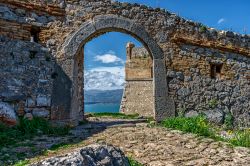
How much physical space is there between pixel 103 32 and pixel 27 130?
3.44 meters

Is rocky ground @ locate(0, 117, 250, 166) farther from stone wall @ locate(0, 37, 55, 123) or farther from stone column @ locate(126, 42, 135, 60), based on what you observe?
stone column @ locate(126, 42, 135, 60)

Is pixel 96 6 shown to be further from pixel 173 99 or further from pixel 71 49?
pixel 173 99

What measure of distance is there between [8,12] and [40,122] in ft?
8.91

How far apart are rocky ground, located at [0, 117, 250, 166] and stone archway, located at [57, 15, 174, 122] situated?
3.81ft

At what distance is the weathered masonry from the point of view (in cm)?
828

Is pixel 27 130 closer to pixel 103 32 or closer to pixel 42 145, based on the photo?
pixel 42 145

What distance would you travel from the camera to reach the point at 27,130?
772 cm

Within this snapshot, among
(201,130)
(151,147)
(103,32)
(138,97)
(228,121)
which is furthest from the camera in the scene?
(138,97)

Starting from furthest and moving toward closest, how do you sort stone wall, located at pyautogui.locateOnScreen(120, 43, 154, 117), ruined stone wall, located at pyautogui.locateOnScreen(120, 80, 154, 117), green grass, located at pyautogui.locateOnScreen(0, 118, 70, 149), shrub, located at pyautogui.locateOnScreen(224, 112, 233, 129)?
stone wall, located at pyautogui.locateOnScreen(120, 43, 154, 117)
ruined stone wall, located at pyautogui.locateOnScreen(120, 80, 154, 117)
shrub, located at pyautogui.locateOnScreen(224, 112, 233, 129)
green grass, located at pyautogui.locateOnScreen(0, 118, 70, 149)

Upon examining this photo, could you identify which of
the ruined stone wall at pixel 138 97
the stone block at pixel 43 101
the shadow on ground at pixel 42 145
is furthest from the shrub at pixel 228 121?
the ruined stone wall at pixel 138 97

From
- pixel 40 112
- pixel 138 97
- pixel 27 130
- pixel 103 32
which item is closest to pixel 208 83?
pixel 103 32

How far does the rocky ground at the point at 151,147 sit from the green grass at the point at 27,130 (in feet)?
0.93

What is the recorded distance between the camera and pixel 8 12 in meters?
8.28

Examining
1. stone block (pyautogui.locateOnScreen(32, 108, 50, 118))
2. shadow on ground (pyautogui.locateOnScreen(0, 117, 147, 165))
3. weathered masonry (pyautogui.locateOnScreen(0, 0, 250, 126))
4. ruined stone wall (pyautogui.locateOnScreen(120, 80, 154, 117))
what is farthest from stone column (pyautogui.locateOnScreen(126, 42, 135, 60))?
stone block (pyautogui.locateOnScreen(32, 108, 50, 118))
